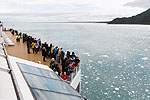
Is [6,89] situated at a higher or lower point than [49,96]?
higher

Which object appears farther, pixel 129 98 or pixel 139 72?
pixel 139 72

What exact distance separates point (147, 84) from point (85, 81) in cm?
746

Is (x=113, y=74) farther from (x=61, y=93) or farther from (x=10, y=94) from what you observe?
(x=10, y=94)

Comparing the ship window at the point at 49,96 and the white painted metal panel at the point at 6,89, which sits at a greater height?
the white painted metal panel at the point at 6,89

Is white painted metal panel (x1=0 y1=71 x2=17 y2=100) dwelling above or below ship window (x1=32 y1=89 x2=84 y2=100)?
above

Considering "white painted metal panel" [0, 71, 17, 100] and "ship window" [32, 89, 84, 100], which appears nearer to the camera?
"white painted metal panel" [0, 71, 17, 100]

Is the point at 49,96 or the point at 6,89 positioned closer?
the point at 6,89

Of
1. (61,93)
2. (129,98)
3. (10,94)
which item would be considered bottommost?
(129,98)

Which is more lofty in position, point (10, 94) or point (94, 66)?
point (10, 94)

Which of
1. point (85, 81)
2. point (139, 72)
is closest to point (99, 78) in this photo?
point (85, 81)

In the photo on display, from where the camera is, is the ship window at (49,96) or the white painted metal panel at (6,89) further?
the ship window at (49,96)

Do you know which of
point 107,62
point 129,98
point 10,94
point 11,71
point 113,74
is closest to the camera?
point 10,94

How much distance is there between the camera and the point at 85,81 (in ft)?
59.4

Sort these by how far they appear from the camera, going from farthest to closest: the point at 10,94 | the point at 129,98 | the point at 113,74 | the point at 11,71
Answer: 1. the point at 113,74
2. the point at 129,98
3. the point at 11,71
4. the point at 10,94
